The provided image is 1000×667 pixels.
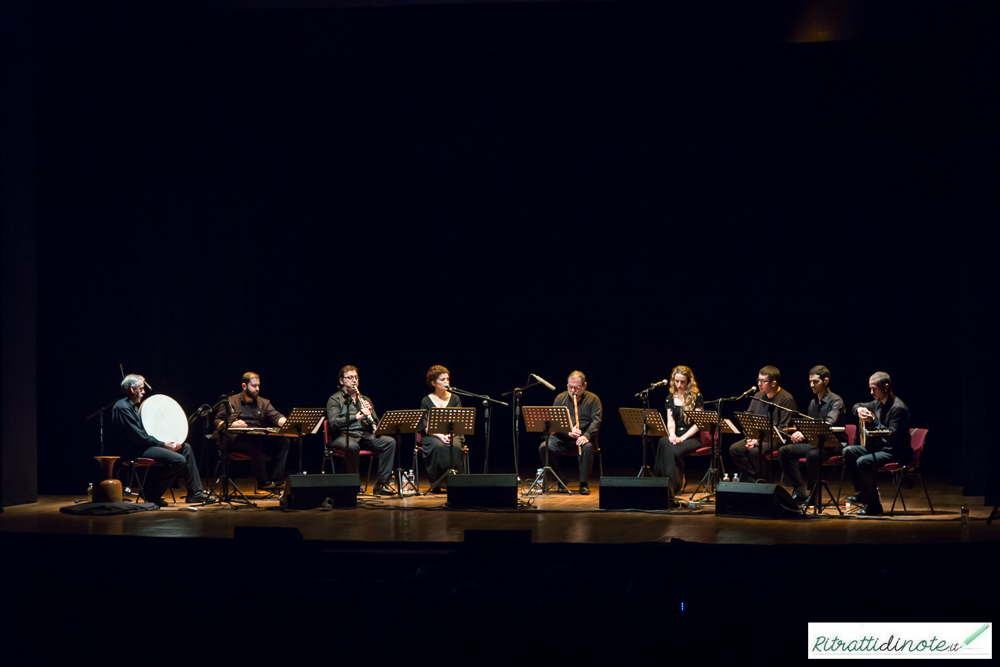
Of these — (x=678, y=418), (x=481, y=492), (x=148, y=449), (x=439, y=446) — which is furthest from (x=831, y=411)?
(x=148, y=449)

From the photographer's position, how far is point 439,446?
9.09 m

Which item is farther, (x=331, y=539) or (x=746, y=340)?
(x=746, y=340)

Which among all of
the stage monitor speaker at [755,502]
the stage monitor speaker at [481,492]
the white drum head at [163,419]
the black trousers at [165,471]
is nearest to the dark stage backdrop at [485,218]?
the white drum head at [163,419]

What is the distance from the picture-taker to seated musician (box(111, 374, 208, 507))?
26.7ft

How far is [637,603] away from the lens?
334cm

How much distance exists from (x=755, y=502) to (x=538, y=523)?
1778 mm

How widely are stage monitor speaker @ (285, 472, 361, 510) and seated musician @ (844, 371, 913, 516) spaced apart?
13.8ft

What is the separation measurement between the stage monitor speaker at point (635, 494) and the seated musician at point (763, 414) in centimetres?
96

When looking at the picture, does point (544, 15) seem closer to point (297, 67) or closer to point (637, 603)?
point (297, 67)

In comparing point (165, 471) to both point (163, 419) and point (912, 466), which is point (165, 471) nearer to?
point (163, 419)

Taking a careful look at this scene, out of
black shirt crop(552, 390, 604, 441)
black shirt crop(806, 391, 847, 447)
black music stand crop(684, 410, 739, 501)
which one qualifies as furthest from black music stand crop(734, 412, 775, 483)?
black shirt crop(552, 390, 604, 441)

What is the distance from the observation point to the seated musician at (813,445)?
7766 mm

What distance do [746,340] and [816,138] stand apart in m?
2.41

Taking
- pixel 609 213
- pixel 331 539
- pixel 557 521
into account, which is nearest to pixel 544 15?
pixel 609 213
